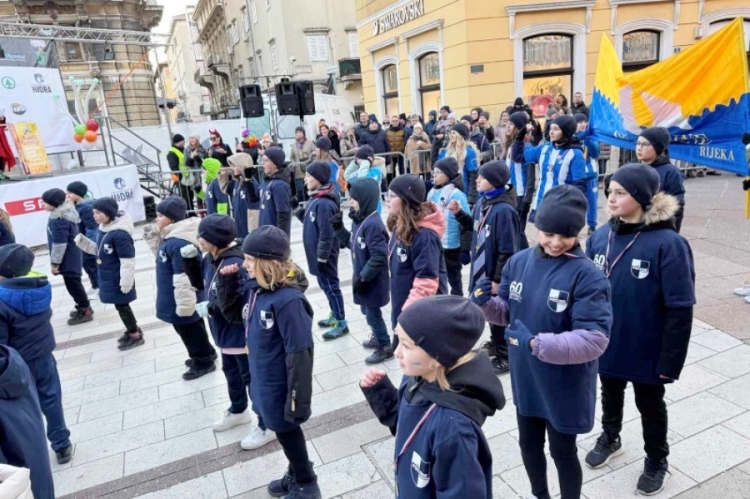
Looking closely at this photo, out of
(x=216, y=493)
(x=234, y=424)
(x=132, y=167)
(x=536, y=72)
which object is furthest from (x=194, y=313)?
(x=536, y=72)

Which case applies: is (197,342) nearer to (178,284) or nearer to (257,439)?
(178,284)

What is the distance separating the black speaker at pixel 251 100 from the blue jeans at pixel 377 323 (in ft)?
34.5

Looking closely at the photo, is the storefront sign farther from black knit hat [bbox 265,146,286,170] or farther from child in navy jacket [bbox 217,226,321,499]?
child in navy jacket [bbox 217,226,321,499]

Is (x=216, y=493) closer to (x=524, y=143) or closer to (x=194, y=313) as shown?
(x=194, y=313)

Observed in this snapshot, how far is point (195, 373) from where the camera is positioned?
5.22 metres

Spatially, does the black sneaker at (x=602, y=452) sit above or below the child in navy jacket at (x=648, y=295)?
below

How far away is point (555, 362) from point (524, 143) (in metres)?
6.05

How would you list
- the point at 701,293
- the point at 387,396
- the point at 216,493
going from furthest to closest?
the point at 701,293 → the point at 216,493 → the point at 387,396

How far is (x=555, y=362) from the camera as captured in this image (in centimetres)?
235

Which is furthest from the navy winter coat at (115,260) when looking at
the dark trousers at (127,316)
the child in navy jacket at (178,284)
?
the child in navy jacket at (178,284)

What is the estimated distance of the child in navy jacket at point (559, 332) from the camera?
7.80 feet

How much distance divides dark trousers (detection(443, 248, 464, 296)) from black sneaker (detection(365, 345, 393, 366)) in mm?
894

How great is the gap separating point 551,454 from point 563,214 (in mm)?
1266

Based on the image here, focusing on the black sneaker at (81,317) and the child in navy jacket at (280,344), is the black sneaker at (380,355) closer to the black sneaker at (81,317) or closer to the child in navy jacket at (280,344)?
the child in navy jacket at (280,344)
